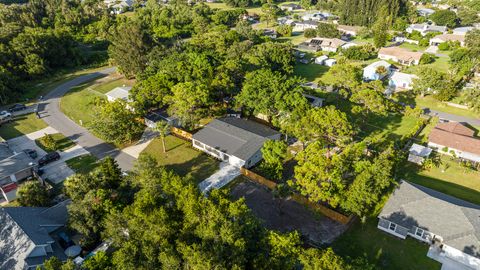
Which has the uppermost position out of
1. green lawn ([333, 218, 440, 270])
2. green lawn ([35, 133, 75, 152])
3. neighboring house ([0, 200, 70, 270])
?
neighboring house ([0, 200, 70, 270])

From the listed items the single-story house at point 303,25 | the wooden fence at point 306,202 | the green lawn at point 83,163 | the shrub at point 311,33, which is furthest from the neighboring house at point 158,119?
the single-story house at point 303,25

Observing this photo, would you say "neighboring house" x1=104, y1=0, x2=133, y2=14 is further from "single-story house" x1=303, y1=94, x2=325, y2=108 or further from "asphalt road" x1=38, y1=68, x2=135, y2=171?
"single-story house" x1=303, y1=94, x2=325, y2=108

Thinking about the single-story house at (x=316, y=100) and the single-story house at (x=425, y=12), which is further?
the single-story house at (x=425, y=12)

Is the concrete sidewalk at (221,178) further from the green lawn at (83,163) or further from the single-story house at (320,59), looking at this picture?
the single-story house at (320,59)

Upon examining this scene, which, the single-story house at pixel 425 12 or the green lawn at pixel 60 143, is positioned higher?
the green lawn at pixel 60 143

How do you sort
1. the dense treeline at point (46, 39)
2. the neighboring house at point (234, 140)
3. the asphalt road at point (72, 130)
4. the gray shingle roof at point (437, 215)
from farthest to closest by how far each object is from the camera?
the dense treeline at point (46, 39) → the asphalt road at point (72, 130) → the neighboring house at point (234, 140) → the gray shingle roof at point (437, 215)

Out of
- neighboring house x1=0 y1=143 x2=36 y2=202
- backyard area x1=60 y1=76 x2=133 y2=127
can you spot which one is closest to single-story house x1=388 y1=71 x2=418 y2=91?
backyard area x1=60 y1=76 x2=133 y2=127

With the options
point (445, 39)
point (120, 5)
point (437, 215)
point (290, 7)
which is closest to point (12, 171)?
point (437, 215)

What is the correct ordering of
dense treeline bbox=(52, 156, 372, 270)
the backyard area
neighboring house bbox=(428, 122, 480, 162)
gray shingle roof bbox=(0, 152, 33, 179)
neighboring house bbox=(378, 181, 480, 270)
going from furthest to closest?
the backyard area → neighboring house bbox=(428, 122, 480, 162) → gray shingle roof bbox=(0, 152, 33, 179) → neighboring house bbox=(378, 181, 480, 270) → dense treeline bbox=(52, 156, 372, 270)
